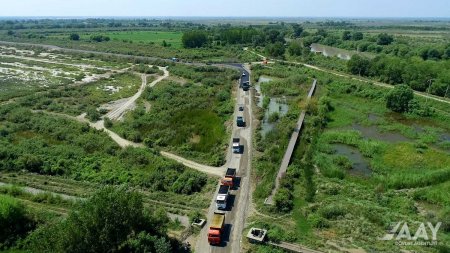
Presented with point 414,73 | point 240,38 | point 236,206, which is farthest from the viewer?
point 240,38

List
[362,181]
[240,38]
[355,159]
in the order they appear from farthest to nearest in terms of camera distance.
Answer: [240,38] → [355,159] → [362,181]

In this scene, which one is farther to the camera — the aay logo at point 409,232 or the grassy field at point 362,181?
the grassy field at point 362,181

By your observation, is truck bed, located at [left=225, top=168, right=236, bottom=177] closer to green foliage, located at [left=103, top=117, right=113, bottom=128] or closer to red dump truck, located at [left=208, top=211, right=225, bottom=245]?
red dump truck, located at [left=208, top=211, right=225, bottom=245]

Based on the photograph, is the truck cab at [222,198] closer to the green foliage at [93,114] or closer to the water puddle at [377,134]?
the water puddle at [377,134]

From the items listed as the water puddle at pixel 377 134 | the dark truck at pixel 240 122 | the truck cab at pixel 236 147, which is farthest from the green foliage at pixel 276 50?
the truck cab at pixel 236 147

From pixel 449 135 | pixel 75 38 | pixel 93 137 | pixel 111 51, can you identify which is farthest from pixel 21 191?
pixel 75 38

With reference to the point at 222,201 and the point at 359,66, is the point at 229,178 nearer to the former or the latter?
the point at 222,201

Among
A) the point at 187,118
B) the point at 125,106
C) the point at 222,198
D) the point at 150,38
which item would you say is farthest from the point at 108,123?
the point at 150,38

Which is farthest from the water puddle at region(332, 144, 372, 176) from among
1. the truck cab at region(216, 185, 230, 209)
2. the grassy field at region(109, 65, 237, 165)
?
the truck cab at region(216, 185, 230, 209)
